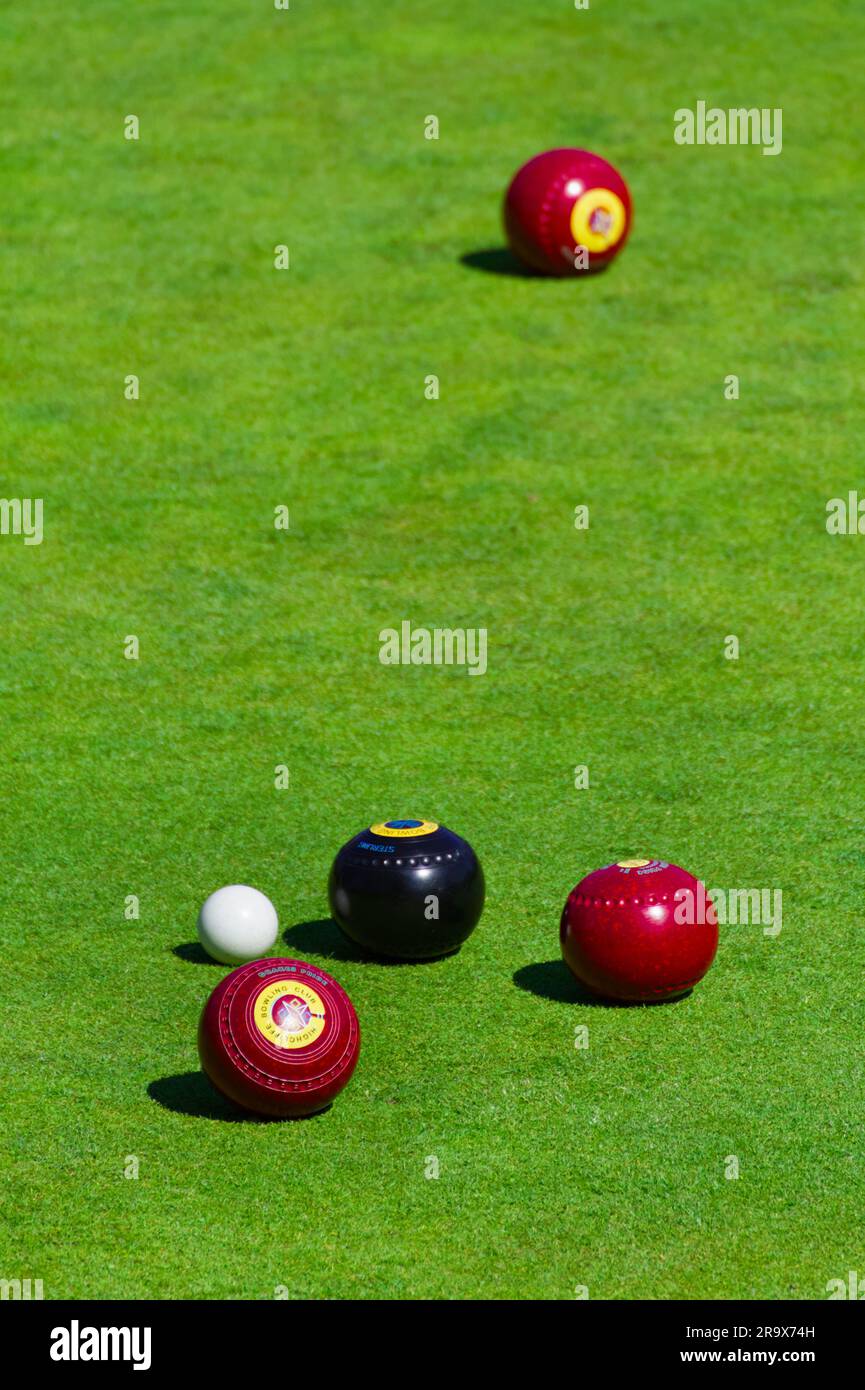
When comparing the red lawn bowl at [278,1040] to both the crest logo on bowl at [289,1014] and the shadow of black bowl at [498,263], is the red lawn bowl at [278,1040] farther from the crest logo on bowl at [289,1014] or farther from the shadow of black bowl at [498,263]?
the shadow of black bowl at [498,263]

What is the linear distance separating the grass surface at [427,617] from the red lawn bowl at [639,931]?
328mm

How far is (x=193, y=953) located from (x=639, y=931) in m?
3.21

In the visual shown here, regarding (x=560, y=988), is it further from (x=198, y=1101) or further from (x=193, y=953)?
(x=198, y=1101)

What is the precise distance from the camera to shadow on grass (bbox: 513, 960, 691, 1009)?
11930 millimetres

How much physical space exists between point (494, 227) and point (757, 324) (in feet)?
14.4

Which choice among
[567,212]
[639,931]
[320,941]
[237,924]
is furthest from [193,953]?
[567,212]

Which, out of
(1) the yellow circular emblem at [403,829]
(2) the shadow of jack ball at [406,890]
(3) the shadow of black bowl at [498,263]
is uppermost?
(3) the shadow of black bowl at [498,263]

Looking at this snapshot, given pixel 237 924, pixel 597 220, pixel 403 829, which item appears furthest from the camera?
pixel 597 220

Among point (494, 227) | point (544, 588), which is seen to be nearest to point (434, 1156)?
point (544, 588)

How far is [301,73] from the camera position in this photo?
28875 mm

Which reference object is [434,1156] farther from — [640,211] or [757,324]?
[640,211]

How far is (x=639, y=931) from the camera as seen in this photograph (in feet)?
37.4

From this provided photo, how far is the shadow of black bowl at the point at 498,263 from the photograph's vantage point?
24.0 m

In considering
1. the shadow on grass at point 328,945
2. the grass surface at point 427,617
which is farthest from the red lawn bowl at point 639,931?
the shadow on grass at point 328,945
